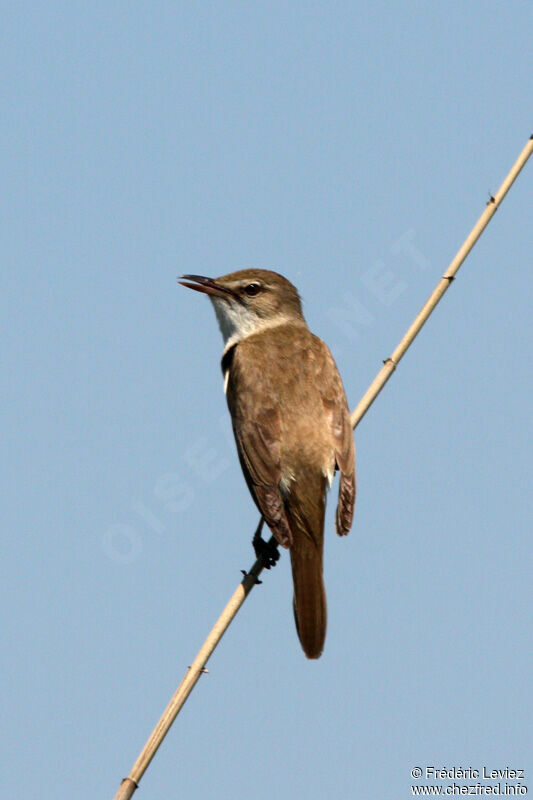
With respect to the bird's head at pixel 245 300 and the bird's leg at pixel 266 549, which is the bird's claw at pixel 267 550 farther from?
the bird's head at pixel 245 300

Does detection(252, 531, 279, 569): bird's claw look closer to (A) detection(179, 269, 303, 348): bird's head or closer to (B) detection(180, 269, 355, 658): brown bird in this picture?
(B) detection(180, 269, 355, 658): brown bird

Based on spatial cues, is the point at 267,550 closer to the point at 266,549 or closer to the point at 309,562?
the point at 266,549

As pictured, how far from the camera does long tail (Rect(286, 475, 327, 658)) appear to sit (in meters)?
5.50

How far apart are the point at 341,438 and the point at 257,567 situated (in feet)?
Result: 3.86

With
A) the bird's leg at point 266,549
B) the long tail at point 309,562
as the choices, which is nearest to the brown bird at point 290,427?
the long tail at point 309,562

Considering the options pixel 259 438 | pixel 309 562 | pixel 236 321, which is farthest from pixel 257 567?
pixel 236 321

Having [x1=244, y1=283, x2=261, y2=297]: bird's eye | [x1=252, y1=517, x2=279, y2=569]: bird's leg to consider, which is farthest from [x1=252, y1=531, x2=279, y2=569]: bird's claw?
[x1=244, y1=283, x2=261, y2=297]: bird's eye

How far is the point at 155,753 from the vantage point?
13.3 feet

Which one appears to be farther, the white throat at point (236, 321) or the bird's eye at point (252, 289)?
the bird's eye at point (252, 289)

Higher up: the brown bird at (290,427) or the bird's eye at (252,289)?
the bird's eye at (252,289)

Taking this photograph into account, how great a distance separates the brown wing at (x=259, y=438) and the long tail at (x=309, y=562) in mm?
76

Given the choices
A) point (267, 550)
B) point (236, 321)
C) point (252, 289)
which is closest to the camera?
point (267, 550)

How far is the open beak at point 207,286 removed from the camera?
7172 mm

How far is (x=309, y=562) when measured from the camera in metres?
5.77
